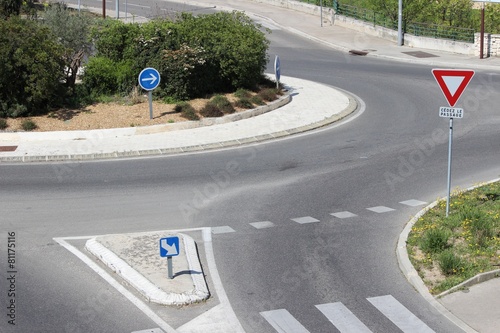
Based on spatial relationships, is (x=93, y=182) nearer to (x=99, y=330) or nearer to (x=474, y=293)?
(x=99, y=330)

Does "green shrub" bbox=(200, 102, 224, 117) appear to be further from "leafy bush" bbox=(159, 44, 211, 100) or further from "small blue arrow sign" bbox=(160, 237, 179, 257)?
"small blue arrow sign" bbox=(160, 237, 179, 257)

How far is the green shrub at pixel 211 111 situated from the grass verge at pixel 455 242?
974 centimetres

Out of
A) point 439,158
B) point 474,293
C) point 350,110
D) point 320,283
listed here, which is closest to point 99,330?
point 320,283

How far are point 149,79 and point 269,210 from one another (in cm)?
857

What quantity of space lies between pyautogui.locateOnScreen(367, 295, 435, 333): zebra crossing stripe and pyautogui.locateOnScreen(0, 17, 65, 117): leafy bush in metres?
14.7

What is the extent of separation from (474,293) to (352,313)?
210 centimetres

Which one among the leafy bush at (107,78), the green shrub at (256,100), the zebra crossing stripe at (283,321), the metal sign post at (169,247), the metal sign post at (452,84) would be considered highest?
the metal sign post at (452,84)

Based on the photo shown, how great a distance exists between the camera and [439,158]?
21203mm

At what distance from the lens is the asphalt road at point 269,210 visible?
12.5 metres

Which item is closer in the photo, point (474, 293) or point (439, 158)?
point (474, 293)

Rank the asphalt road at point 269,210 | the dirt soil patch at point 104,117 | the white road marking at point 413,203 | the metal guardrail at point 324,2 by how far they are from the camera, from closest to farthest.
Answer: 1. the asphalt road at point 269,210
2. the white road marking at point 413,203
3. the dirt soil patch at point 104,117
4. the metal guardrail at point 324,2

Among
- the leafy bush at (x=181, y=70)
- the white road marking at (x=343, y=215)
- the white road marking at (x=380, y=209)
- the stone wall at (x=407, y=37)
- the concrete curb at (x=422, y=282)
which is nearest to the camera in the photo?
the concrete curb at (x=422, y=282)

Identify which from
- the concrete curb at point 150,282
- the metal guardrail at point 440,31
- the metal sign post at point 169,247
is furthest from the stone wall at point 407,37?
the metal sign post at point 169,247

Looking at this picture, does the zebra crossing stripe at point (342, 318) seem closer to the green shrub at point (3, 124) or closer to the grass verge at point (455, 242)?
the grass verge at point (455, 242)
